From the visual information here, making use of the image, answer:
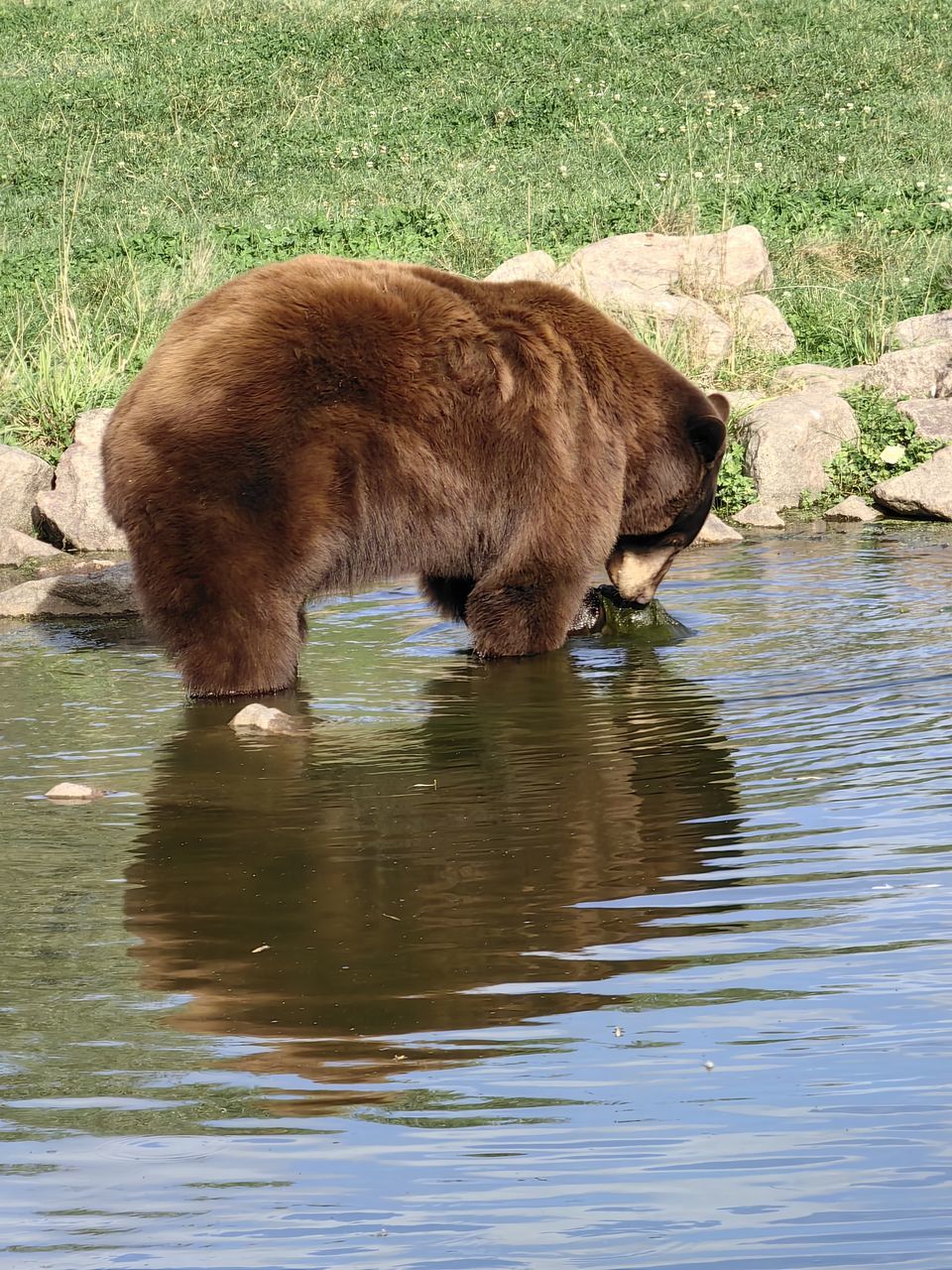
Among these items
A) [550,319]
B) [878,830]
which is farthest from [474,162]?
[878,830]

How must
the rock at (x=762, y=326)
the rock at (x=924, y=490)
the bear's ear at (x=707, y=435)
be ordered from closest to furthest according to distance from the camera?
the bear's ear at (x=707, y=435), the rock at (x=924, y=490), the rock at (x=762, y=326)

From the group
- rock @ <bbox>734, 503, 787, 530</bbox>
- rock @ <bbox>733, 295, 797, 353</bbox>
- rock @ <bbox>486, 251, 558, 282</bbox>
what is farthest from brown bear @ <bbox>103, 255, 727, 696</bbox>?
rock @ <bbox>486, 251, 558, 282</bbox>

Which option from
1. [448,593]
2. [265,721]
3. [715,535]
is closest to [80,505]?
[448,593]

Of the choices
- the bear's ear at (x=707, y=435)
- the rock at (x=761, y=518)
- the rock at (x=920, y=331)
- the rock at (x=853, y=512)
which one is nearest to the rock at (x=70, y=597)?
the bear's ear at (x=707, y=435)

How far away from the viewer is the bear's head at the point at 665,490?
8.27 metres

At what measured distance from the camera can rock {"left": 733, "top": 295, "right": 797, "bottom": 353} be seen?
13453mm

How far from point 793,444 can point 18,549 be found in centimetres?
493

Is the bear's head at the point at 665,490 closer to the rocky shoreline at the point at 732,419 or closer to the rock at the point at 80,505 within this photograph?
the rocky shoreline at the point at 732,419

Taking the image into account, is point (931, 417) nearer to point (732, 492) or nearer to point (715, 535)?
point (732, 492)

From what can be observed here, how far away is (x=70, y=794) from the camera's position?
597 centimetres

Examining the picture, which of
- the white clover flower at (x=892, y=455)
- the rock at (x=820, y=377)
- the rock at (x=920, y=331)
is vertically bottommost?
the white clover flower at (x=892, y=455)

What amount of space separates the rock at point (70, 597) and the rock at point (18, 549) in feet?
3.75

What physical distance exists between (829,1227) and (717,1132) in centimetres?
39

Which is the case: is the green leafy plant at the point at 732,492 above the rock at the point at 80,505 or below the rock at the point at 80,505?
below
